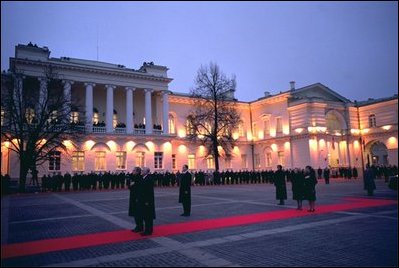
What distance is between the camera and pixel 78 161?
1535 inches

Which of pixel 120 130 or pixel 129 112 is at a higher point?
pixel 129 112

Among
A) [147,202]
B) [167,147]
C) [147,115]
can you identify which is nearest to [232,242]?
[147,202]

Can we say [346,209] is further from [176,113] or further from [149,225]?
[176,113]

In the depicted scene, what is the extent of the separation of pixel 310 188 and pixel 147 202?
7154 millimetres

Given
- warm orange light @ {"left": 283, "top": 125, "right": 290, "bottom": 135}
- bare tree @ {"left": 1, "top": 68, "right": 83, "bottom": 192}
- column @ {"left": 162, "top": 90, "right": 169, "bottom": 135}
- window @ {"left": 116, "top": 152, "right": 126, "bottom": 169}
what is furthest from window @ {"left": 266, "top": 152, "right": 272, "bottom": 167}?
bare tree @ {"left": 1, "top": 68, "right": 83, "bottom": 192}

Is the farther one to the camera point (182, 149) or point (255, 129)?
point (255, 129)

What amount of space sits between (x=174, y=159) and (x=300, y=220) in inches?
1528

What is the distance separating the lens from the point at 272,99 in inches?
2111

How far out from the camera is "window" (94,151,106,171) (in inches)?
1575

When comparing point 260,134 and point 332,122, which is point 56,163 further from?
point 332,122

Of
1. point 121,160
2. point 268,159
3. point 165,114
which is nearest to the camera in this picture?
point 121,160

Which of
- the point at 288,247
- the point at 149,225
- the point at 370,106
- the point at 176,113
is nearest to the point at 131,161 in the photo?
the point at 176,113

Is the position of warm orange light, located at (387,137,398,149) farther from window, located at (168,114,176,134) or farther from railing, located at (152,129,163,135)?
railing, located at (152,129,163,135)

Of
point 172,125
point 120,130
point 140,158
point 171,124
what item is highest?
point 171,124
